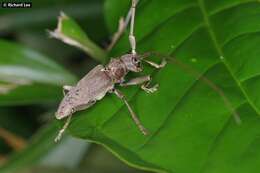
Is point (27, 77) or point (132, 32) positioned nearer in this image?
point (132, 32)

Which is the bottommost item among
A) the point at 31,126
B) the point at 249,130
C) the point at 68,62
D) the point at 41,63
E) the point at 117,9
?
the point at 31,126

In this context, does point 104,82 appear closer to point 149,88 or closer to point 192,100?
point 149,88

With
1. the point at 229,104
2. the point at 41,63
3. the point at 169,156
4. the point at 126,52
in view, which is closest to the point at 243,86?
the point at 229,104

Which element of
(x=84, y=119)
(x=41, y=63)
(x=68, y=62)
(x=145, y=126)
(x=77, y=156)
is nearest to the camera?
(x=145, y=126)

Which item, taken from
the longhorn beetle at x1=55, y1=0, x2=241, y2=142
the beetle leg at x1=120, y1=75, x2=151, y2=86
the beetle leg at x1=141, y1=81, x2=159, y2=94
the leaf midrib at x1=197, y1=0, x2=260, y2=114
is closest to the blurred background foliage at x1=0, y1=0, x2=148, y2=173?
the longhorn beetle at x1=55, y1=0, x2=241, y2=142

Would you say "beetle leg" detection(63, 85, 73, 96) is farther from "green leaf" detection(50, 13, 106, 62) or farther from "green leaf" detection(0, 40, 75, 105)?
"green leaf" detection(50, 13, 106, 62)

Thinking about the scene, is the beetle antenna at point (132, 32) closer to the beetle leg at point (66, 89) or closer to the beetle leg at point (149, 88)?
the beetle leg at point (149, 88)

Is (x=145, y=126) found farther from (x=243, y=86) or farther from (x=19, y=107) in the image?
(x=19, y=107)

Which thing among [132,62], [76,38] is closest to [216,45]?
[132,62]
